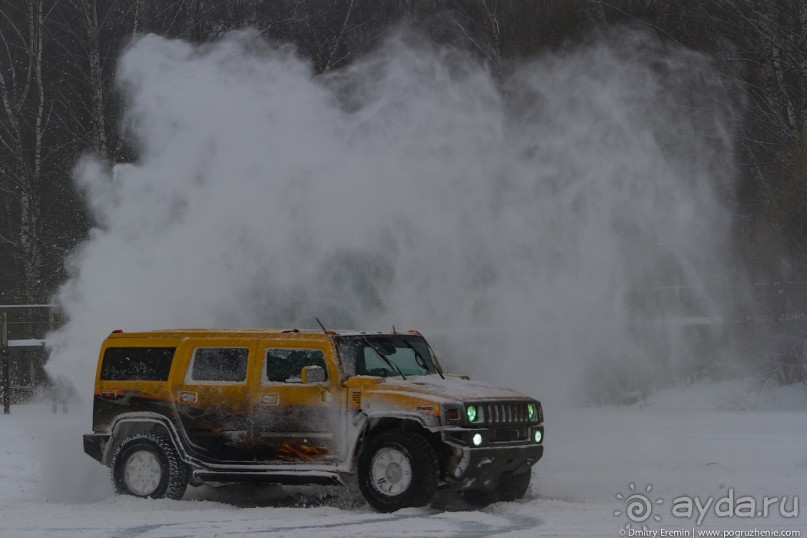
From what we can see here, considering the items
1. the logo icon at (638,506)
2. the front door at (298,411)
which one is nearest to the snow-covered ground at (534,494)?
the logo icon at (638,506)

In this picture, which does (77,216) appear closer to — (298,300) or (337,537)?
(298,300)

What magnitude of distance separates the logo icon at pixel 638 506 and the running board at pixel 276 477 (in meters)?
2.47

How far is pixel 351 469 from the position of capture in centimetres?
1052

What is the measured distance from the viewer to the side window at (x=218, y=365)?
11.2 metres

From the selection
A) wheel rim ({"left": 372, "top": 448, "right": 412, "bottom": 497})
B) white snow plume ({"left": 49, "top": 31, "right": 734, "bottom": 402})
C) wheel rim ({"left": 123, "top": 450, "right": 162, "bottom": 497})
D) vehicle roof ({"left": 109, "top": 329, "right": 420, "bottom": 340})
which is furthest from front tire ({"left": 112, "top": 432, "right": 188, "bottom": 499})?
white snow plume ({"left": 49, "top": 31, "right": 734, "bottom": 402})

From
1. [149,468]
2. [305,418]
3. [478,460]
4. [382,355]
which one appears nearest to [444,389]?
[478,460]

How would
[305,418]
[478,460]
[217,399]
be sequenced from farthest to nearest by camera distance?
1. [217,399]
2. [305,418]
3. [478,460]

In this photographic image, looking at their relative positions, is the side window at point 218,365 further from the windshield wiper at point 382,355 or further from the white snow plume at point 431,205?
the white snow plume at point 431,205

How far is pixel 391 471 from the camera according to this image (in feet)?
33.8

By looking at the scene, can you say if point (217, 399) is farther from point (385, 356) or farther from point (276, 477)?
point (385, 356)

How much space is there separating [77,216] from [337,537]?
865 inches

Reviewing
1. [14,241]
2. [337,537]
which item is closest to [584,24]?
[14,241]

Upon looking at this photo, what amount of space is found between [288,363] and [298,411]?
53 cm

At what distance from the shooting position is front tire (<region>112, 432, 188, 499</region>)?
442 inches
